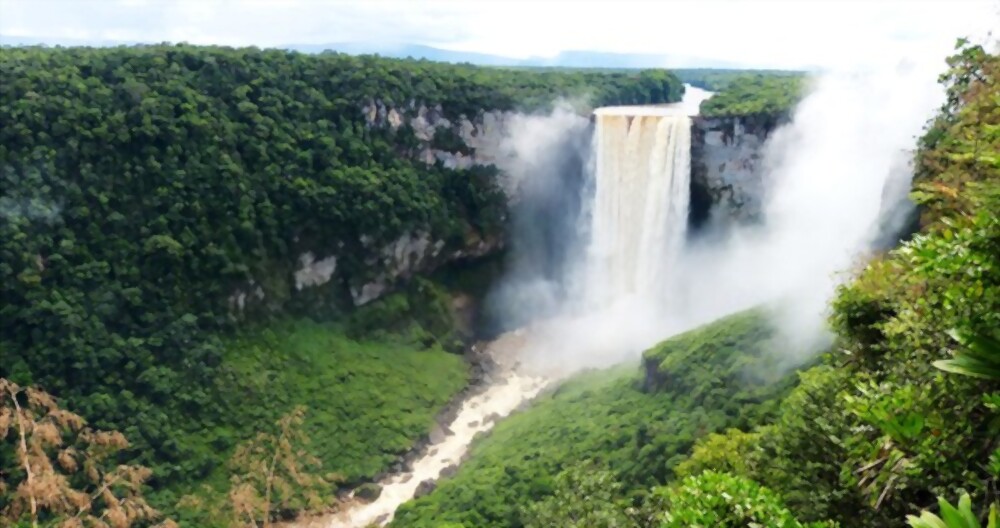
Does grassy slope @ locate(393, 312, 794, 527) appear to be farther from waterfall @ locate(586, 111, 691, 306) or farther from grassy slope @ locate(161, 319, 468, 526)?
waterfall @ locate(586, 111, 691, 306)

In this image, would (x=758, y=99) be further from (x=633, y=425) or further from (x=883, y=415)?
(x=883, y=415)

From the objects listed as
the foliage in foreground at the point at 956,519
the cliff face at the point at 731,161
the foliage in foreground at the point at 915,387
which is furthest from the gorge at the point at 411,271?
the foliage in foreground at the point at 956,519

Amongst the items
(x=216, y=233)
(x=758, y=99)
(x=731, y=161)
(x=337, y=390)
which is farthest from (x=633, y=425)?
(x=758, y=99)

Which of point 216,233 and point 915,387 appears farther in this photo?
point 216,233

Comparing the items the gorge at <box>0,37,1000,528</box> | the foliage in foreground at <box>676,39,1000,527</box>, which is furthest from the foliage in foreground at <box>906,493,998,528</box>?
the gorge at <box>0,37,1000,528</box>

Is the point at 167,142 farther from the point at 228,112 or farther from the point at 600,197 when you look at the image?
the point at 600,197

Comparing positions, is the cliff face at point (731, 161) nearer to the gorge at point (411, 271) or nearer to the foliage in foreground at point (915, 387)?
the gorge at point (411, 271)
